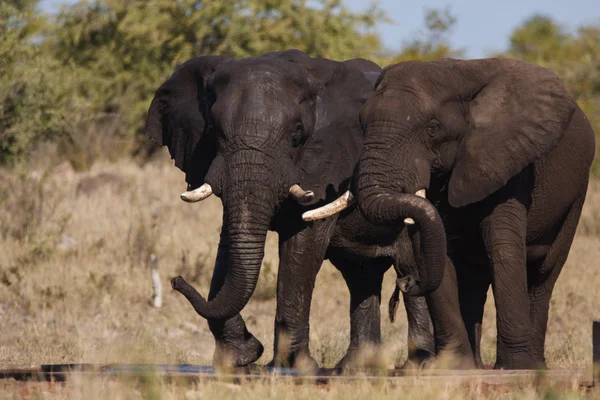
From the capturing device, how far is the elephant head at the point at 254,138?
26.9ft

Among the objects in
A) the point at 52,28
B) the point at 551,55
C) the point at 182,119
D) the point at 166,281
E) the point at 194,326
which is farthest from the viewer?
the point at 551,55

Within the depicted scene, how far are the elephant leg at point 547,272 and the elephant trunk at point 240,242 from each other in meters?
2.39

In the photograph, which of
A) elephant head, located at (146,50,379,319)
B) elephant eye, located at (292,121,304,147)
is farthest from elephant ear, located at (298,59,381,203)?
elephant eye, located at (292,121,304,147)

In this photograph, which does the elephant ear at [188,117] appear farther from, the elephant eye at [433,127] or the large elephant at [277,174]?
the elephant eye at [433,127]

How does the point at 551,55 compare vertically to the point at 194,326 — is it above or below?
above

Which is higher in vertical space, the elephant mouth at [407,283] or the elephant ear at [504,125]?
the elephant ear at [504,125]

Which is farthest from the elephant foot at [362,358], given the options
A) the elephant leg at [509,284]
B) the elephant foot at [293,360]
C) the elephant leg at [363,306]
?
the elephant leg at [509,284]

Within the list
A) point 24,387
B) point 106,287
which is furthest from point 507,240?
point 106,287

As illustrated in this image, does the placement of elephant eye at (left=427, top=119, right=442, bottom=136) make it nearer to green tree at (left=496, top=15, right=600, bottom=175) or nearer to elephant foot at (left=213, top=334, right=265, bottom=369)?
elephant foot at (left=213, top=334, right=265, bottom=369)

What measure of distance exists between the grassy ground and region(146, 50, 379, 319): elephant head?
3.16 ft

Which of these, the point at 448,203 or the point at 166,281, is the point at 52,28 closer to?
the point at 166,281

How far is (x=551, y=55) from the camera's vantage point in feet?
139

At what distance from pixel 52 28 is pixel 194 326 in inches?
589

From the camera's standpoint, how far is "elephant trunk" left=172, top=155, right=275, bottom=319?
8141mm
